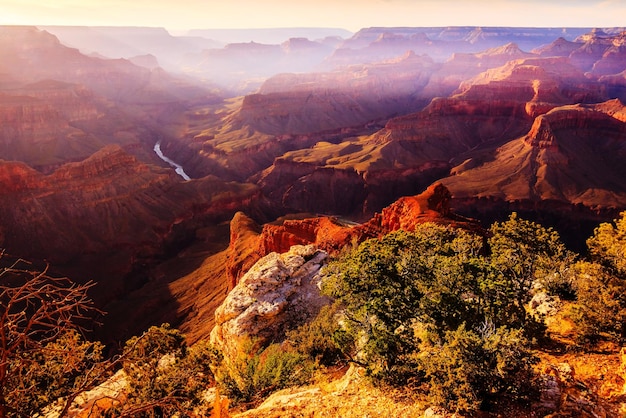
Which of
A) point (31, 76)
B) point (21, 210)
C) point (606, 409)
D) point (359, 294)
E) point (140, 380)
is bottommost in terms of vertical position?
point (21, 210)

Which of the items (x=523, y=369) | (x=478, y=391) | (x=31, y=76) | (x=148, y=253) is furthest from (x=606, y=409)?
(x=31, y=76)

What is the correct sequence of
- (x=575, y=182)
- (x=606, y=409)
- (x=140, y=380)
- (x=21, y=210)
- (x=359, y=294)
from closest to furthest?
(x=606, y=409) < (x=140, y=380) < (x=359, y=294) < (x=21, y=210) < (x=575, y=182)

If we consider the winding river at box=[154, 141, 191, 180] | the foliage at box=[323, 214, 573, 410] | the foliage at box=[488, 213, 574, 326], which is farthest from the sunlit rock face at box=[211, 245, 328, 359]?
the winding river at box=[154, 141, 191, 180]

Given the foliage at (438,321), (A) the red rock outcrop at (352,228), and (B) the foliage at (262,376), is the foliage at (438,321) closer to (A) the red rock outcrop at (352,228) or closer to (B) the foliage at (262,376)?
(B) the foliage at (262,376)

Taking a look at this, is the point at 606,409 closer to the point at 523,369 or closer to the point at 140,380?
the point at 523,369

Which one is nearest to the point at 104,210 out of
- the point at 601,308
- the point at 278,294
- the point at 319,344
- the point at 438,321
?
the point at 278,294

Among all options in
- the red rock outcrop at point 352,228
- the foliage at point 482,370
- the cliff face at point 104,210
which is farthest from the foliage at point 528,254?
the cliff face at point 104,210

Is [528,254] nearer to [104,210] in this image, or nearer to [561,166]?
[104,210]
